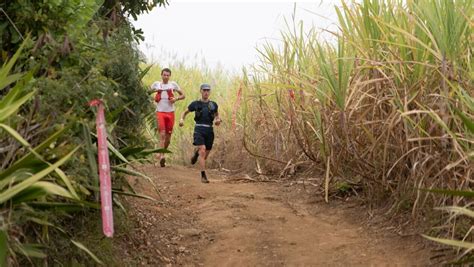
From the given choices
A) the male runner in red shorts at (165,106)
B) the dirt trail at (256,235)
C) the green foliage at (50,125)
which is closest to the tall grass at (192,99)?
the male runner in red shorts at (165,106)

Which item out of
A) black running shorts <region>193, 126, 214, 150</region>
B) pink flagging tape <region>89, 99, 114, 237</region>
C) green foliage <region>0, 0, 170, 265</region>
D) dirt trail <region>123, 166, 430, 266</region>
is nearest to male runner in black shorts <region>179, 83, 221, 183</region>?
black running shorts <region>193, 126, 214, 150</region>

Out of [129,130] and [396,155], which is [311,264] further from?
[129,130]

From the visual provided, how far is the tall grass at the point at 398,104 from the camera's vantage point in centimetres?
613

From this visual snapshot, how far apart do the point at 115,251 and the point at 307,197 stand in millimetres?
3224

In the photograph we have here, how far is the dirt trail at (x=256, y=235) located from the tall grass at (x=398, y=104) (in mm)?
383

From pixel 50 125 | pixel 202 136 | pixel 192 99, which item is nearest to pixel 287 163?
pixel 202 136

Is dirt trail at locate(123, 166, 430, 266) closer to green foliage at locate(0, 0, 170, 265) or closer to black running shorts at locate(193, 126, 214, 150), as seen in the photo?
green foliage at locate(0, 0, 170, 265)

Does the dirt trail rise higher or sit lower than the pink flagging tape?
lower

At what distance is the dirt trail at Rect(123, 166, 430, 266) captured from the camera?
643 centimetres

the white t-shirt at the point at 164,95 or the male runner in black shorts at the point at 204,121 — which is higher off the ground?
the white t-shirt at the point at 164,95

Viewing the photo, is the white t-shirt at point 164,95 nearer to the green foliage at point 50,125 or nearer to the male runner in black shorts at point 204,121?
the male runner in black shorts at point 204,121

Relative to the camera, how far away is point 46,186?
3.84 meters

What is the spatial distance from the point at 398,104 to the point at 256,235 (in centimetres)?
170

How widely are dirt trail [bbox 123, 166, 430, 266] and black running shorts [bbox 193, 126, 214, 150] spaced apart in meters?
1.73
